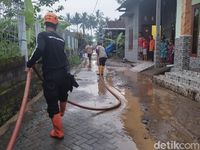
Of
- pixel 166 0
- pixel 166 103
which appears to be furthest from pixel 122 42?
pixel 166 103

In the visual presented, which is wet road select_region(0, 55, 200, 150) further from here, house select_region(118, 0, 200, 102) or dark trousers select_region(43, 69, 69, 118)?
house select_region(118, 0, 200, 102)

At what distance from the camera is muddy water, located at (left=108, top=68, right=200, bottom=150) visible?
498 centimetres

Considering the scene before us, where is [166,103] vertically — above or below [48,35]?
below

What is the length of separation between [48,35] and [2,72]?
1730 millimetres

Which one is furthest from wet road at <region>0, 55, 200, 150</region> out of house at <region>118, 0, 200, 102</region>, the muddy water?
house at <region>118, 0, 200, 102</region>

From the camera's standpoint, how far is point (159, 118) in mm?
6191

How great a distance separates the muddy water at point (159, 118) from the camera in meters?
4.98

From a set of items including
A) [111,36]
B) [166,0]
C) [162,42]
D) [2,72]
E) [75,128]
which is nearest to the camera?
[75,128]

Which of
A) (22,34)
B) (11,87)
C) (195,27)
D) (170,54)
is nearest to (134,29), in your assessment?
(170,54)

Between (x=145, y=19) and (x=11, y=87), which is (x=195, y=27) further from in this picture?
(x=145, y=19)

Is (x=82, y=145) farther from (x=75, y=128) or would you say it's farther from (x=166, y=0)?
(x=166, y=0)

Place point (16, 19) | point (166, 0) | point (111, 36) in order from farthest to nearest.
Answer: point (111, 36) < point (166, 0) < point (16, 19)

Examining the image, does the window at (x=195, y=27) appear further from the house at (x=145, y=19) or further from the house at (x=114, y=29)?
the house at (x=114, y=29)

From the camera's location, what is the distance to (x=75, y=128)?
5363mm
